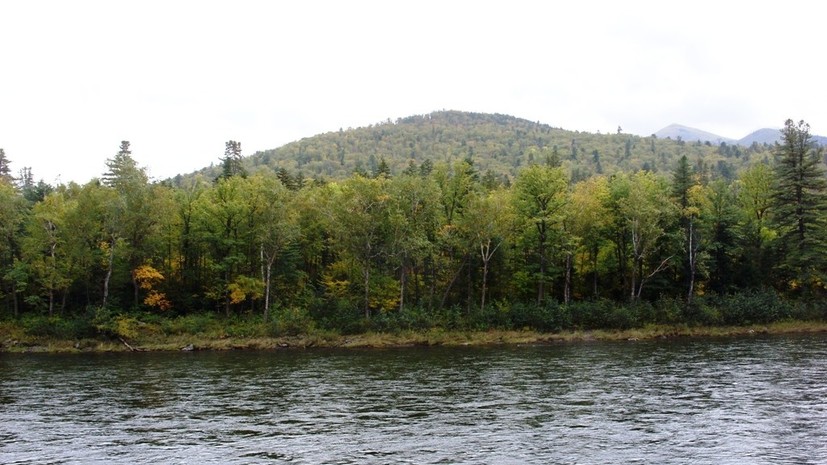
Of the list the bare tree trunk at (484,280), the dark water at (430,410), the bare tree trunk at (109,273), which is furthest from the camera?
the bare tree trunk at (484,280)

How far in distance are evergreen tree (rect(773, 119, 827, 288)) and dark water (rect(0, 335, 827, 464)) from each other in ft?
80.0

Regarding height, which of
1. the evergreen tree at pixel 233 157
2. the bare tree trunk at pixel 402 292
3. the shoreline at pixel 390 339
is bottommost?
the shoreline at pixel 390 339

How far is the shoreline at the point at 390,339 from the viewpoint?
190 feet

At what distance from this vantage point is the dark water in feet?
70.3

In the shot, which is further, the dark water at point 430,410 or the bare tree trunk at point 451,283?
the bare tree trunk at point 451,283

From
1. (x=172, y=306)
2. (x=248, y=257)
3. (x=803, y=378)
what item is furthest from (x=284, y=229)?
(x=803, y=378)

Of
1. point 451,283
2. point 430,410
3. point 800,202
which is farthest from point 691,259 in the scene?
point 430,410

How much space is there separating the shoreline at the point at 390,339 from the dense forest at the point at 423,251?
4.55 feet

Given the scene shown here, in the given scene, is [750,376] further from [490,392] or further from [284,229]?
[284,229]

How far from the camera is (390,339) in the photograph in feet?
198

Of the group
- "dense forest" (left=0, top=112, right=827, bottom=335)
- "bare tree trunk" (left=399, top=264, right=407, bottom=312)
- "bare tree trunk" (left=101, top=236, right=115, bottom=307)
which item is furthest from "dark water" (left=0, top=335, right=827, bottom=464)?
"dense forest" (left=0, top=112, right=827, bottom=335)

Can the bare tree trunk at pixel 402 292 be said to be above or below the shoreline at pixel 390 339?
above

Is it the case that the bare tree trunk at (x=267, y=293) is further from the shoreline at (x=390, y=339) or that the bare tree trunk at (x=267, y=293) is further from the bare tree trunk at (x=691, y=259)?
the bare tree trunk at (x=691, y=259)

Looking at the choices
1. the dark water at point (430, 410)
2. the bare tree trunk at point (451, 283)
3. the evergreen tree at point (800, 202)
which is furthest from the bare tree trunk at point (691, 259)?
the bare tree trunk at point (451, 283)
